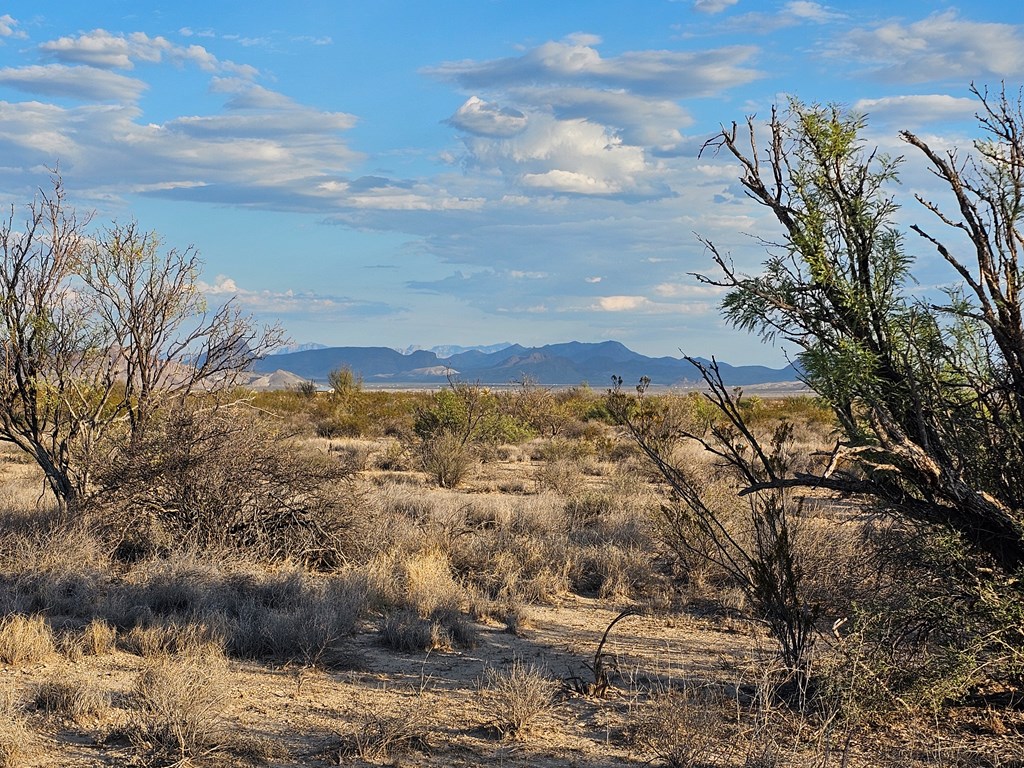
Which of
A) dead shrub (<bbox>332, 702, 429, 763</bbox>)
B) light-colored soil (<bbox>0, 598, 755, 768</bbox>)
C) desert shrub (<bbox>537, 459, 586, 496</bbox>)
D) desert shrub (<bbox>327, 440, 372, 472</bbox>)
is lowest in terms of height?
light-colored soil (<bbox>0, 598, 755, 768</bbox>)

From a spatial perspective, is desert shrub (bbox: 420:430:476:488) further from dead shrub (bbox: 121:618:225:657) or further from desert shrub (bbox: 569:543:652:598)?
dead shrub (bbox: 121:618:225:657)

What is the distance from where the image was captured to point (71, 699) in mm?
6105

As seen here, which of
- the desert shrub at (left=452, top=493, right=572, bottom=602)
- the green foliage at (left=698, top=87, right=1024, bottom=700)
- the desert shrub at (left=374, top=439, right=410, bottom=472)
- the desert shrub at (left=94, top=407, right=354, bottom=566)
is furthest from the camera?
the desert shrub at (left=374, top=439, right=410, bottom=472)

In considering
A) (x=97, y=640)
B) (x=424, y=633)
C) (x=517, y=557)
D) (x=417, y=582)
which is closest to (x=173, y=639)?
(x=97, y=640)

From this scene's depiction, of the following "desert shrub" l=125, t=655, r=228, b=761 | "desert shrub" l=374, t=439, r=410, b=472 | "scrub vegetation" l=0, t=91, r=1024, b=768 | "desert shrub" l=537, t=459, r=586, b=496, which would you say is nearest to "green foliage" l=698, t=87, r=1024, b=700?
"scrub vegetation" l=0, t=91, r=1024, b=768

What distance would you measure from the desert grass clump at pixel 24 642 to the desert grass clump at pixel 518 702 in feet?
11.6

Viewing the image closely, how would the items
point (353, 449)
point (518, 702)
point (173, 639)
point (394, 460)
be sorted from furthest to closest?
point (353, 449)
point (394, 460)
point (173, 639)
point (518, 702)

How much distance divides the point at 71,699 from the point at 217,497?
4.40 meters

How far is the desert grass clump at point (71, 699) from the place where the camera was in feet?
19.6

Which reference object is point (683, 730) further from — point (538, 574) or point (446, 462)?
point (446, 462)

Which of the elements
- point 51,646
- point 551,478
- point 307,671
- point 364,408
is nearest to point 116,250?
point 51,646

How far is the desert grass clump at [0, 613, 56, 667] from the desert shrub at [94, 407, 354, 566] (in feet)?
8.13

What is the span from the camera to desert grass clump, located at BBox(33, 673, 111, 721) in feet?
19.6

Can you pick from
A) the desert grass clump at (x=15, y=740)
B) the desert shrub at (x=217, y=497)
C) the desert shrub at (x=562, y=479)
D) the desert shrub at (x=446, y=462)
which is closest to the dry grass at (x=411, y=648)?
the desert grass clump at (x=15, y=740)
